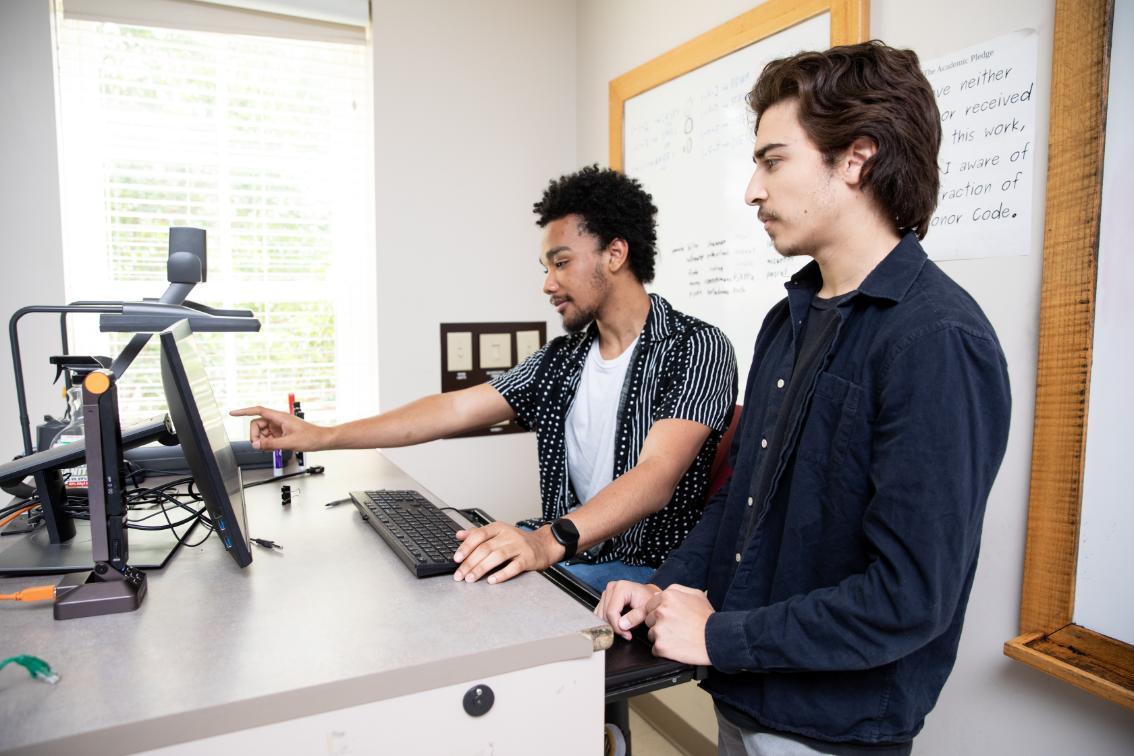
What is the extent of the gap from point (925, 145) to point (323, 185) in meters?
2.38

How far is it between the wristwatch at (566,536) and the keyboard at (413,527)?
161 mm

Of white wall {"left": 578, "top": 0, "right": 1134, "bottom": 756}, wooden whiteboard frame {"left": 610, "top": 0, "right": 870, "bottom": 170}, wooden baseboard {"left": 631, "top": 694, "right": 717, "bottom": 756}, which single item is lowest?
wooden baseboard {"left": 631, "top": 694, "right": 717, "bottom": 756}

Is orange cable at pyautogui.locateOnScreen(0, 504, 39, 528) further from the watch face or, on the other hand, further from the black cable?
the watch face

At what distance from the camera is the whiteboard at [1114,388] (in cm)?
112

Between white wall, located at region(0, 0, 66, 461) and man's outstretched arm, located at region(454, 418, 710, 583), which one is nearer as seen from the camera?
man's outstretched arm, located at region(454, 418, 710, 583)

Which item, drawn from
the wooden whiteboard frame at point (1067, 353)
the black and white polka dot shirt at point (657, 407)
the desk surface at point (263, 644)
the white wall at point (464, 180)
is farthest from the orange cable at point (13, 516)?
the wooden whiteboard frame at point (1067, 353)

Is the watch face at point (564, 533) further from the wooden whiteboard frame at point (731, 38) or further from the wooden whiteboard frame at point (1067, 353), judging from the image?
the wooden whiteboard frame at point (731, 38)

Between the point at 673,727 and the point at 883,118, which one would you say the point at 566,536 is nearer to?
the point at 883,118

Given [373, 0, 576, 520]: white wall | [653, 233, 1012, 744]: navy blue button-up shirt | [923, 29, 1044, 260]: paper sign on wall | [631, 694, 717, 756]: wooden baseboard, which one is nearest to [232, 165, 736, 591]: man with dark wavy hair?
[653, 233, 1012, 744]: navy blue button-up shirt

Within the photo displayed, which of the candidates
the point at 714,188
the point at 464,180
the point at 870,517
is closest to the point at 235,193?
the point at 464,180

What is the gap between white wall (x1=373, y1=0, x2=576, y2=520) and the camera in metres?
2.77

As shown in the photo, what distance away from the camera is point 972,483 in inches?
31.9

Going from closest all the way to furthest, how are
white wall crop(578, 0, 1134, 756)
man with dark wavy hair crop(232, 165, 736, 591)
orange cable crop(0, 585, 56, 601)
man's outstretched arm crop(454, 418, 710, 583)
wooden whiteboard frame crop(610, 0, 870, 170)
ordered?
orange cable crop(0, 585, 56, 601) < man's outstretched arm crop(454, 418, 710, 583) < white wall crop(578, 0, 1134, 756) < man with dark wavy hair crop(232, 165, 736, 591) < wooden whiteboard frame crop(610, 0, 870, 170)

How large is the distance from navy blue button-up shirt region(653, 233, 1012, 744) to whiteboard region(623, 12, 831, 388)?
1.01 meters
